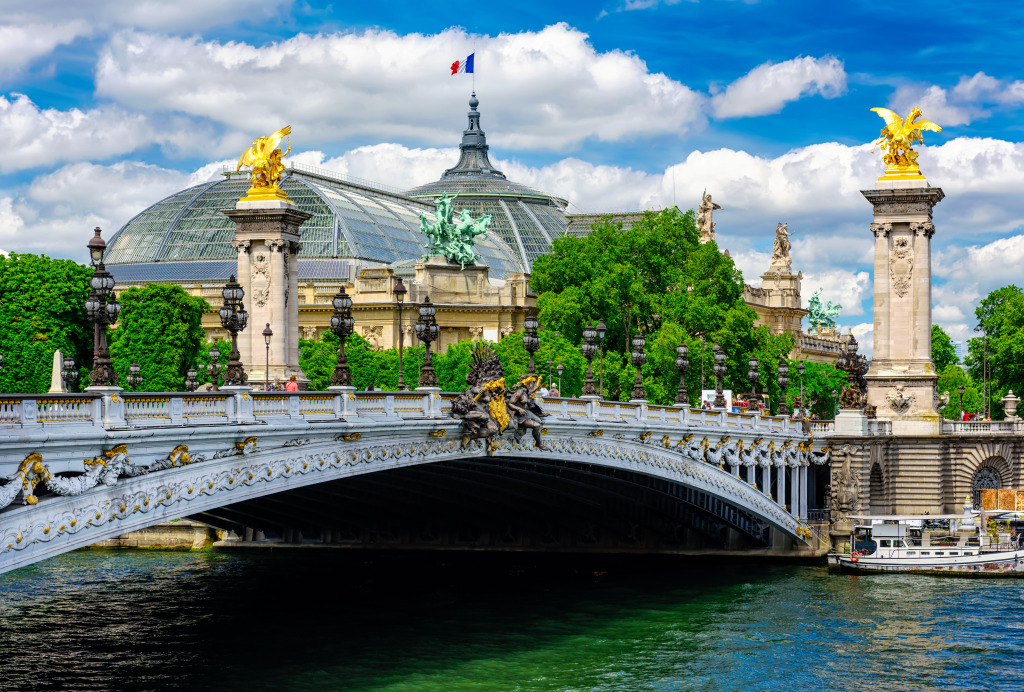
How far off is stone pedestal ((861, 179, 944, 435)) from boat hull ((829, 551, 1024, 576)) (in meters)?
10.5

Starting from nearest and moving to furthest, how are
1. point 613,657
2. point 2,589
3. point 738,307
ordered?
point 613,657, point 2,589, point 738,307

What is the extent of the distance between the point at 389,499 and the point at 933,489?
76.9 feet

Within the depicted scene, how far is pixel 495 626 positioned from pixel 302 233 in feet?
237

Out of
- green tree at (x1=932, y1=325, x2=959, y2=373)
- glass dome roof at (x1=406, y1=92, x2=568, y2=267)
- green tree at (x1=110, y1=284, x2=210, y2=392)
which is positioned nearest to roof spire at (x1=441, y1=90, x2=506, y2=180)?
glass dome roof at (x1=406, y1=92, x2=568, y2=267)

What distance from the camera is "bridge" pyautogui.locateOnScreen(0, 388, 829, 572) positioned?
23672 millimetres

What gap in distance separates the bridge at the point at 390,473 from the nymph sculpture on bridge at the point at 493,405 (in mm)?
432

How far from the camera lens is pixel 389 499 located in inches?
2058

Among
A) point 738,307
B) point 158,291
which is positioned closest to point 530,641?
point 158,291

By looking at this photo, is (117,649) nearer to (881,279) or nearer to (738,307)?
(881,279)

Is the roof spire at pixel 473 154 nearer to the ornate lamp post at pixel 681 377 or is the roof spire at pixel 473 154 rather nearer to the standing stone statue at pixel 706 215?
the standing stone statue at pixel 706 215

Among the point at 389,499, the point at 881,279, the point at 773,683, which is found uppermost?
the point at 881,279

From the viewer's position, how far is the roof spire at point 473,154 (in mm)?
150000

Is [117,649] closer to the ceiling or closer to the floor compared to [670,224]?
closer to the floor

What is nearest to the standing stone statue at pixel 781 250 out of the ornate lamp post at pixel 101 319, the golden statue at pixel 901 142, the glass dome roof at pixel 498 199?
the glass dome roof at pixel 498 199
